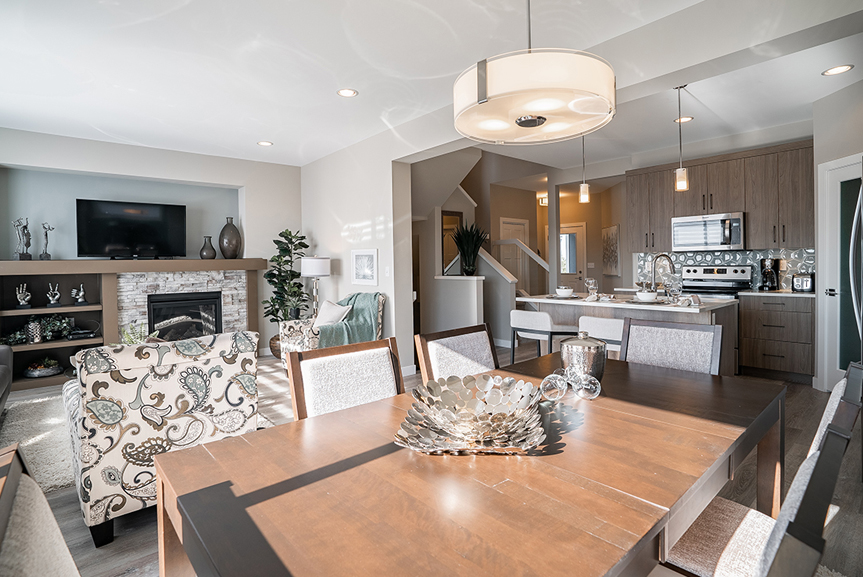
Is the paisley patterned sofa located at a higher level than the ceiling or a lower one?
lower

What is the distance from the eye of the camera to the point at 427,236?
679 cm

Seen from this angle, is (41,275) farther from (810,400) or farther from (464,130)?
(810,400)

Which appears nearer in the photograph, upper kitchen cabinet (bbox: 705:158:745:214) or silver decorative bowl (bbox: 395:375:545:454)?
silver decorative bowl (bbox: 395:375:545:454)

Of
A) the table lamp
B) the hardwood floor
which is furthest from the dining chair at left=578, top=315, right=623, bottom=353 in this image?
the table lamp

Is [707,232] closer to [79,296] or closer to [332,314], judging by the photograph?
[332,314]

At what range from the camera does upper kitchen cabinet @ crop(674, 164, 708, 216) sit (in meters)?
5.33

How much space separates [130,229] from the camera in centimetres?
542

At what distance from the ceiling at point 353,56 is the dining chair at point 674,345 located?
1464mm

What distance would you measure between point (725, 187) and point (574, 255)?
15.9 ft

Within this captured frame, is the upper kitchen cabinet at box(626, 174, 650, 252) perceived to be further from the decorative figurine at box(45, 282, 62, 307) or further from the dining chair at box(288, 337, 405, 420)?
the decorative figurine at box(45, 282, 62, 307)

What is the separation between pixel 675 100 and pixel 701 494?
4.07 m

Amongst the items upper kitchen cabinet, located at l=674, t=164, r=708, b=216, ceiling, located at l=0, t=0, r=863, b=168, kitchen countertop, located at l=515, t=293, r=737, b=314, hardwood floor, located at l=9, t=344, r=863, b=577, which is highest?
ceiling, located at l=0, t=0, r=863, b=168

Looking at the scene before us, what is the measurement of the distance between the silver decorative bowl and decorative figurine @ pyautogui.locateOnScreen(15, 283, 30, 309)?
17.7 ft

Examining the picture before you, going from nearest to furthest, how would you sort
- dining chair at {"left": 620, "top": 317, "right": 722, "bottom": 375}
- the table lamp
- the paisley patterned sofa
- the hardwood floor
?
1. the hardwood floor
2. the paisley patterned sofa
3. dining chair at {"left": 620, "top": 317, "right": 722, "bottom": 375}
4. the table lamp
